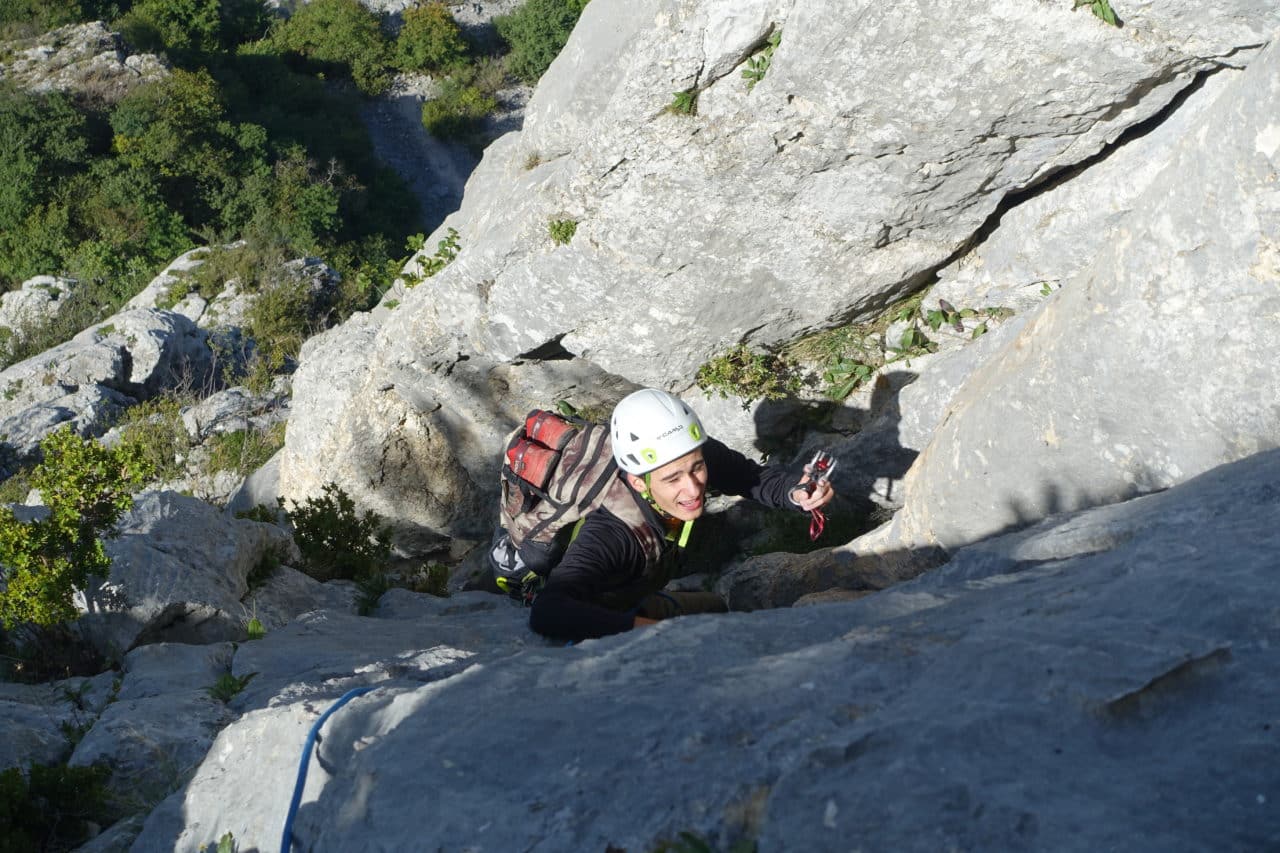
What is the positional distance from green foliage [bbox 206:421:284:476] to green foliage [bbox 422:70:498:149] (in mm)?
20815

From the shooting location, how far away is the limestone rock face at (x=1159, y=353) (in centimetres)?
402

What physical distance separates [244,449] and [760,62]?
13.0 m

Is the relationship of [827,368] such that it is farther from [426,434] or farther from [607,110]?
[426,434]

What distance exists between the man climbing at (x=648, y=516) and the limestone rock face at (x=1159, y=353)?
4.17 feet

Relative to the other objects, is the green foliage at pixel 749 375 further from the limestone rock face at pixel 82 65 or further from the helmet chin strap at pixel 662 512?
the limestone rock face at pixel 82 65

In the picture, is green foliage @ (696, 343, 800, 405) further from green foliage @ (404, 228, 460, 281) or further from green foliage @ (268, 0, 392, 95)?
green foliage @ (268, 0, 392, 95)

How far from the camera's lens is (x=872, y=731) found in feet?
7.57

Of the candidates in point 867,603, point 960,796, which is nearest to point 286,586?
point 867,603

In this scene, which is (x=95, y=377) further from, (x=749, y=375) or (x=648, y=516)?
(x=648, y=516)

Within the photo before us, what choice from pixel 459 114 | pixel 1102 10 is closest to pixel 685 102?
pixel 1102 10

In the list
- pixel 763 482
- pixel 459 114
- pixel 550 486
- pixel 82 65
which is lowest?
pixel 763 482

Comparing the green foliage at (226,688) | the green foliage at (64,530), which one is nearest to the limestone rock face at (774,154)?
the green foliage at (64,530)

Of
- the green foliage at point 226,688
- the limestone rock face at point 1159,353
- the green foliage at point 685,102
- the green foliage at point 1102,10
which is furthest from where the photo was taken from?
the green foliage at point 685,102

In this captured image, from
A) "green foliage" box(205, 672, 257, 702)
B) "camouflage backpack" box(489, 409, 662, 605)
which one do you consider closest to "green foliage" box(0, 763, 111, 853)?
"green foliage" box(205, 672, 257, 702)
